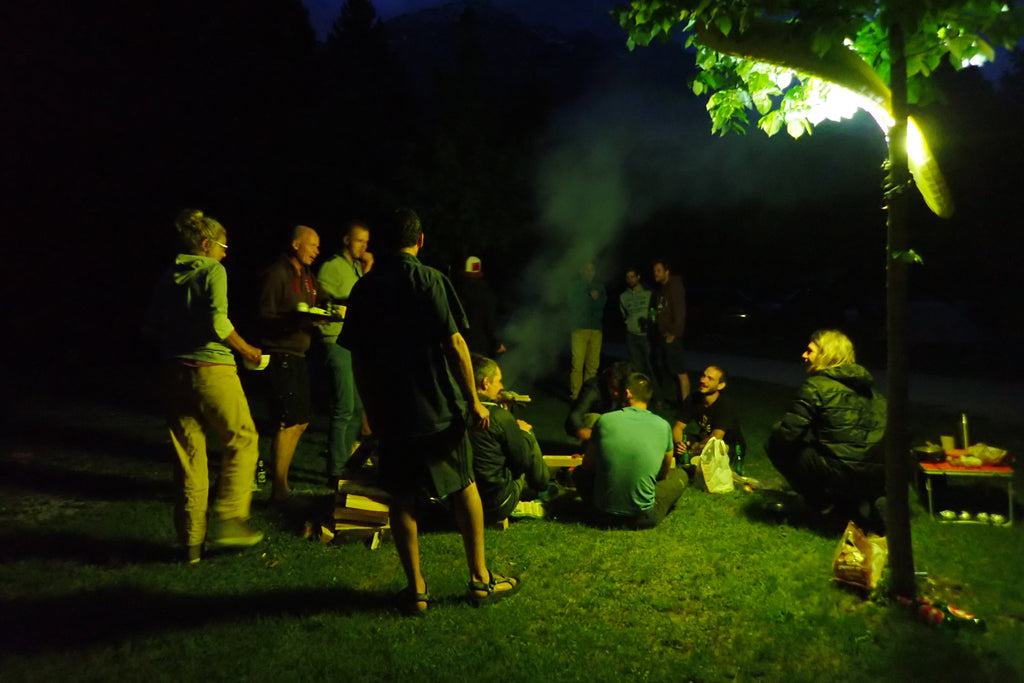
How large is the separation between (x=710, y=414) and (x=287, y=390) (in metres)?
3.65

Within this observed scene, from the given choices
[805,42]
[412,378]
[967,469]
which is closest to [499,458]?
[412,378]

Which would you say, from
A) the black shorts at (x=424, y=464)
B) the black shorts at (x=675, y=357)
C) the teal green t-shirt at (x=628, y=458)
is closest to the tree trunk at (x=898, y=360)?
the teal green t-shirt at (x=628, y=458)

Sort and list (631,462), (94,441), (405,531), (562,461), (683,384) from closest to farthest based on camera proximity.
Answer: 1. (405,531)
2. (631,462)
3. (562,461)
4. (94,441)
5. (683,384)

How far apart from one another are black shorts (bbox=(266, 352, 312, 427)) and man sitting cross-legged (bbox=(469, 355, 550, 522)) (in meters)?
1.34

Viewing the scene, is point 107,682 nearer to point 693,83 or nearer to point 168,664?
point 168,664

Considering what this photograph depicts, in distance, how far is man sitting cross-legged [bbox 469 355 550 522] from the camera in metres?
4.65

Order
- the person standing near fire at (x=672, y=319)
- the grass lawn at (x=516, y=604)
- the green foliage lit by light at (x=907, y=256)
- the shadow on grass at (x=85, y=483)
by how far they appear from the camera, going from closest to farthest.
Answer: the grass lawn at (x=516, y=604) < the green foliage lit by light at (x=907, y=256) < the shadow on grass at (x=85, y=483) < the person standing near fire at (x=672, y=319)

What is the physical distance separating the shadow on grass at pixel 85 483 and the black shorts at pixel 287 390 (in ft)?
4.40

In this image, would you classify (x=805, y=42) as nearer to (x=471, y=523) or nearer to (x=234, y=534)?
(x=471, y=523)

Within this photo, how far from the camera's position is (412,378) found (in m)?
3.62

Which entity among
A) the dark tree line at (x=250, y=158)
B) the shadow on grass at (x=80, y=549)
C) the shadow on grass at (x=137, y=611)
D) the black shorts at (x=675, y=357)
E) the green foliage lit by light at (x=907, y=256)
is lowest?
the shadow on grass at (x=137, y=611)

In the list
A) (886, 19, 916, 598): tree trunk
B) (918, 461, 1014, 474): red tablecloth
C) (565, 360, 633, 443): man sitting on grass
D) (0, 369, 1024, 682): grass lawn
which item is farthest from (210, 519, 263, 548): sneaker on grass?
(918, 461, 1014, 474): red tablecloth

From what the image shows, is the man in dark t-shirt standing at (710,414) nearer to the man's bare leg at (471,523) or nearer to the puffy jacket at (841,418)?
the puffy jacket at (841,418)

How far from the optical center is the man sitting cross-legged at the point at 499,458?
4.65 meters
